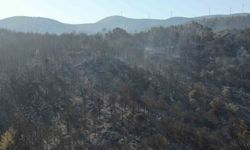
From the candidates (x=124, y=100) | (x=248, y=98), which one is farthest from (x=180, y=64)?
A: (x=124, y=100)

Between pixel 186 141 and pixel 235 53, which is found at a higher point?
pixel 235 53

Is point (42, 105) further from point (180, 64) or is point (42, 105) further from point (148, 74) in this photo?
point (180, 64)

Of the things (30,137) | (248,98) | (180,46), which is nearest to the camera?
(30,137)

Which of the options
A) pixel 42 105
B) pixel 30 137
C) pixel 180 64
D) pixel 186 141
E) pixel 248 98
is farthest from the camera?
pixel 180 64

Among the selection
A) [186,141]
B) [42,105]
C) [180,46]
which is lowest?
[186,141]

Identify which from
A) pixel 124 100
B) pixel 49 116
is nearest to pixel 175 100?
pixel 124 100

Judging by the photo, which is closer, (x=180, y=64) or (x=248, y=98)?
(x=248, y=98)

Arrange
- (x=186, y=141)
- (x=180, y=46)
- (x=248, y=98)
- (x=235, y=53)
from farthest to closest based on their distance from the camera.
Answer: (x=180, y=46), (x=235, y=53), (x=248, y=98), (x=186, y=141)

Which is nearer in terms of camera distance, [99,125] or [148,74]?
[99,125]

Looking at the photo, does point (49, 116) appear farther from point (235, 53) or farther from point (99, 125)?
point (235, 53)
